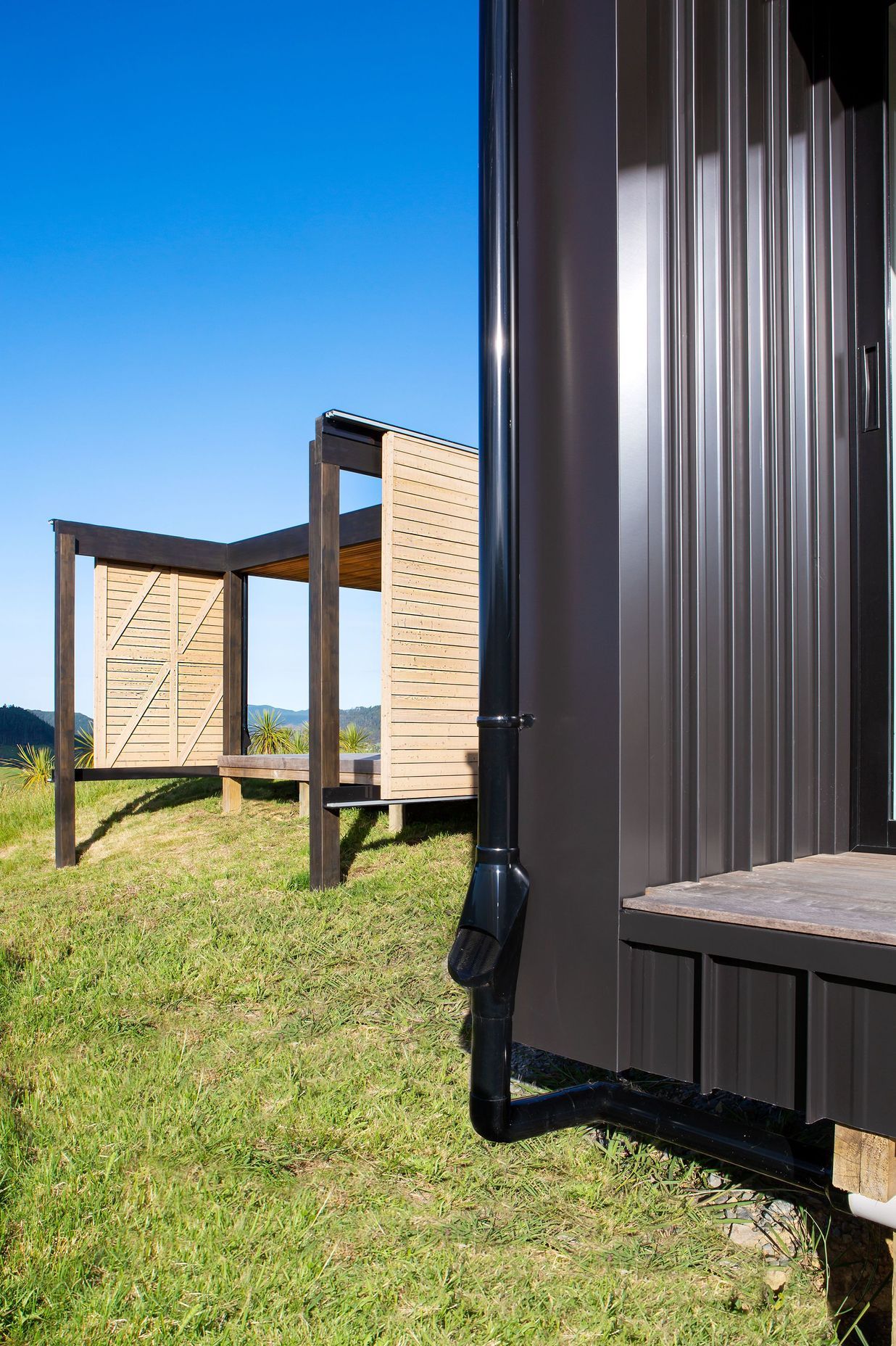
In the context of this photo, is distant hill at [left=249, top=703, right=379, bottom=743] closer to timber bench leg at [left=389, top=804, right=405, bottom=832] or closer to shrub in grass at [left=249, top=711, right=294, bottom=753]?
shrub in grass at [left=249, top=711, right=294, bottom=753]

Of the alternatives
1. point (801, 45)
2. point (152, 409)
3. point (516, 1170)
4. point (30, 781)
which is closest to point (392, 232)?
point (152, 409)

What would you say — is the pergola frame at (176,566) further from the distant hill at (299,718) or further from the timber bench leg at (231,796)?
the distant hill at (299,718)

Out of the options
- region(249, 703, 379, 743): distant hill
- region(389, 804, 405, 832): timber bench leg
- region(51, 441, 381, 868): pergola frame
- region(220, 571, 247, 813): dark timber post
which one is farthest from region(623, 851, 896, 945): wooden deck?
region(249, 703, 379, 743): distant hill

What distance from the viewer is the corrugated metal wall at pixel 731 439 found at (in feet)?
5.61

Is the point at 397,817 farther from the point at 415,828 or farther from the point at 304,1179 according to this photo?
the point at 304,1179

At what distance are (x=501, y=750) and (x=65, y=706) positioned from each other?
610 centimetres

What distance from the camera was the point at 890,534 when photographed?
264 centimetres

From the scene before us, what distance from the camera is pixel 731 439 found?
82.3 inches

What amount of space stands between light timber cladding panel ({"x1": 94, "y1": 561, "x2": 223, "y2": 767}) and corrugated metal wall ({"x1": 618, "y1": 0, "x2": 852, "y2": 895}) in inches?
264

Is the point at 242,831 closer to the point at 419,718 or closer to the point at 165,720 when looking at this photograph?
the point at 165,720

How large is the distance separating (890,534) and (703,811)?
128 cm

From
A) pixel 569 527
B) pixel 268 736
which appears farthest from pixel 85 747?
pixel 569 527

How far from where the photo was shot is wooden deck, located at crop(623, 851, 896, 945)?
1368mm

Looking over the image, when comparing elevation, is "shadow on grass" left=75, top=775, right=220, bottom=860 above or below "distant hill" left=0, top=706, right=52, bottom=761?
below
